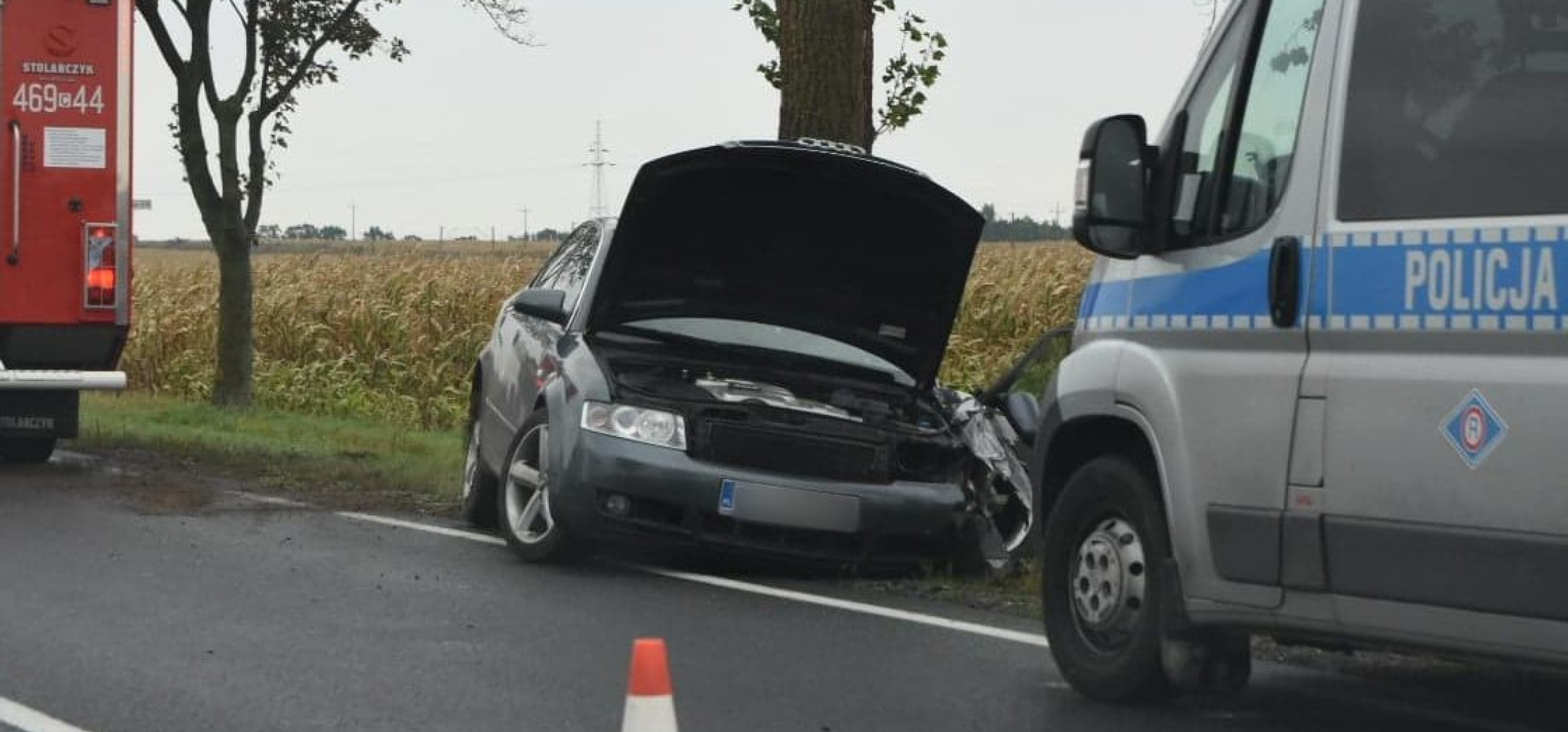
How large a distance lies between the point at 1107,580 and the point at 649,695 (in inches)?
94.3

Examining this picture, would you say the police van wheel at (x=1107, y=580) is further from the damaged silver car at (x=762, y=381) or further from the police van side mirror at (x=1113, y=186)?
the damaged silver car at (x=762, y=381)

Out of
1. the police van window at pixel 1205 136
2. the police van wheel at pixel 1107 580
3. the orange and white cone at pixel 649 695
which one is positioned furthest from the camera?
the police van wheel at pixel 1107 580

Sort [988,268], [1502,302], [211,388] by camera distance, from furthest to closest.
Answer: [211,388] < [988,268] < [1502,302]

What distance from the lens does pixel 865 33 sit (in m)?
15.7

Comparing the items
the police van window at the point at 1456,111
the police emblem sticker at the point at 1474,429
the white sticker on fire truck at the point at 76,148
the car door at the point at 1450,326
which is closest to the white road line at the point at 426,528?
the white sticker on fire truck at the point at 76,148

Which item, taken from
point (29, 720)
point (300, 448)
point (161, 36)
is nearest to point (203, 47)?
point (161, 36)

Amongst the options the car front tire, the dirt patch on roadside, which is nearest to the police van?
the car front tire

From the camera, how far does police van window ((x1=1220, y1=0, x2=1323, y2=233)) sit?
6.86 metres

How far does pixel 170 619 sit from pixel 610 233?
11.5 ft

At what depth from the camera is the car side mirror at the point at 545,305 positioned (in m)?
11.8

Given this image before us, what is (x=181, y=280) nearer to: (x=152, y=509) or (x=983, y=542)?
(x=152, y=509)

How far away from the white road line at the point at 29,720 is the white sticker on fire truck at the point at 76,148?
27.9 ft

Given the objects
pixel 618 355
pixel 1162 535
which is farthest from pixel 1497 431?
pixel 618 355

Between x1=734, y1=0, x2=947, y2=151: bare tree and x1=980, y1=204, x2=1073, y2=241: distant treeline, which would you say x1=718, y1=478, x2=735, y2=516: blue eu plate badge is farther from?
x1=980, y1=204, x2=1073, y2=241: distant treeline
